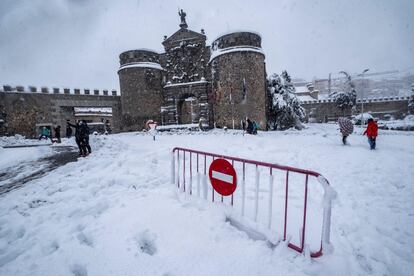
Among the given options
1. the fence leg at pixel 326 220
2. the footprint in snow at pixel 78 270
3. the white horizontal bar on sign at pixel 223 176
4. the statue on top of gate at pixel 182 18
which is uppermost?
the statue on top of gate at pixel 182 18

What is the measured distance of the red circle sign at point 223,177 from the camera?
130 inches

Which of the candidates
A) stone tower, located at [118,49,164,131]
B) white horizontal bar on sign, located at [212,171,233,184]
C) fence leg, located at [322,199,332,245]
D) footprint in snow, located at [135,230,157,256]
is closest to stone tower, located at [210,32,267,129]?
stone tower, located at [118,49,164,131]

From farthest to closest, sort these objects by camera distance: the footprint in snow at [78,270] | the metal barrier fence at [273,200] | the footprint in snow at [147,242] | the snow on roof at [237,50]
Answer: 1. the snow on roof at [237,50]
2. the footprint in snow at [147,242]
3. the metal barrier fence at [273,200]
4. the footprint in snow at [78,270]

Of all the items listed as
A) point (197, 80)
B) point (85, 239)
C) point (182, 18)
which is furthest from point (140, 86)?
point (85, 239)

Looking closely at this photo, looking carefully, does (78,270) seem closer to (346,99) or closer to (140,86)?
(140,86)

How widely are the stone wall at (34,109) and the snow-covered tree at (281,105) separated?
21322 millimetres

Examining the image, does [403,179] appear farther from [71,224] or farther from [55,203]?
[55,203]

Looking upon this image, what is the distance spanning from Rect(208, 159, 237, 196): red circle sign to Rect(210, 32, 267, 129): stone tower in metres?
16.0

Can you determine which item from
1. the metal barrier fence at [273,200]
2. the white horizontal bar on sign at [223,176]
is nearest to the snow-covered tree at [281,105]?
the metal barrier fence at [273,200]

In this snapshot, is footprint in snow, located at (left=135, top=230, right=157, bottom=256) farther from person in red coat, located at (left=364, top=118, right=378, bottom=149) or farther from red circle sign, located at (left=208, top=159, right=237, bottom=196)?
person in red coat, located at (left=364, top=118, right=378, bottom=149)

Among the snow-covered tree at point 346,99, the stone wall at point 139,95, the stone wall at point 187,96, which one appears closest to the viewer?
the stone wall at point 187,96

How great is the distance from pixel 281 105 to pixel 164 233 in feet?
70.4

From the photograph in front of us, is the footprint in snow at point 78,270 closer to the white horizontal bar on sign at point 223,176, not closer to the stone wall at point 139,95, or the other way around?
the white horizontal bar on sign at point 223,176

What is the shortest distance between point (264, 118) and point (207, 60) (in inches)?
334
